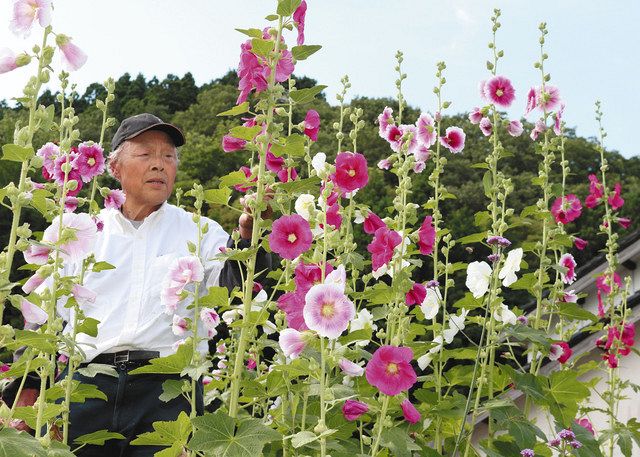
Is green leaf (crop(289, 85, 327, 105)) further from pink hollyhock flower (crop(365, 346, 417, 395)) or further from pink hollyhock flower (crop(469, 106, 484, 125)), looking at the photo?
pink hollyhock flower (crop(469, 106, 484, 125))

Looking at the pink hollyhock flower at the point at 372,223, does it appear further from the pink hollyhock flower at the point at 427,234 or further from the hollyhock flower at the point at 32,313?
the hollyhock flower at the point at 32,313

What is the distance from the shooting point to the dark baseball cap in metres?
3.35

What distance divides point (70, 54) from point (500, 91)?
1.94 m

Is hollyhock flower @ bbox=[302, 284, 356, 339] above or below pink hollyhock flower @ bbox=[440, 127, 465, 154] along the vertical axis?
below

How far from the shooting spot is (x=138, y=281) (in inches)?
126

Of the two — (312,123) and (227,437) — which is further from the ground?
(312,123)

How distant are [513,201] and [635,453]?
663 inches

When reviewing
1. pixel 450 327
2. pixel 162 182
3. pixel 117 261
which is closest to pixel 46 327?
pixel 117 261

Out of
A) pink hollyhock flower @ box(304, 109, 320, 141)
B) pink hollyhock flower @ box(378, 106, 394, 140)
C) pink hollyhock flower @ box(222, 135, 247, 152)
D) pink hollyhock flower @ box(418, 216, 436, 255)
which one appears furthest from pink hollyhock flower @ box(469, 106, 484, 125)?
pink hollyhock flower @ box(222, 135, 247, 152)

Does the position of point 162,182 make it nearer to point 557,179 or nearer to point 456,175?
point 557,179

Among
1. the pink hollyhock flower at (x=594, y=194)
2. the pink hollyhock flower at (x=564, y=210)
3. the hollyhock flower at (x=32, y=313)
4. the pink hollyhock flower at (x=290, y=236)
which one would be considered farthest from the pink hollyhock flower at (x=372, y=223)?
the pink hollyhock flower at (x=594, y=194)

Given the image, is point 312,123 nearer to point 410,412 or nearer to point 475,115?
point 410,412

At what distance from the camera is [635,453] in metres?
8.06

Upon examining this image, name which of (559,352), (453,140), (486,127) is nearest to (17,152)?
(453,140)
